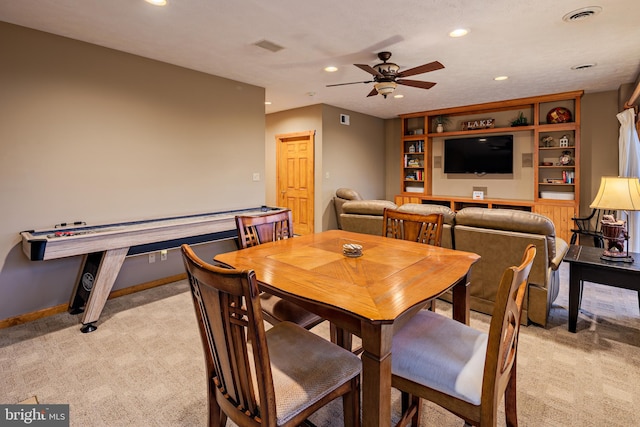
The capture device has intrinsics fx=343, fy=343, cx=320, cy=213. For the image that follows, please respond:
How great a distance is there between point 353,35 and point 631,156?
397cm

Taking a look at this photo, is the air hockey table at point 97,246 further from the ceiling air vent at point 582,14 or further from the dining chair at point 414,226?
the ceiling air vent at point 582,14

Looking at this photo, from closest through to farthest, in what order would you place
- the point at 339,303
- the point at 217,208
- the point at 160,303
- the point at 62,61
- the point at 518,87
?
1. the point at 339,303
2. the point at 62,61
3. the point at 160,303
4. the point at 217,208
5. the point at 518,87

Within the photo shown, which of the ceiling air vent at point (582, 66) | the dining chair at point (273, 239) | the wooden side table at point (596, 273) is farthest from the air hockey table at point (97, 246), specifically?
the ceiling air vent at point (582, 66)

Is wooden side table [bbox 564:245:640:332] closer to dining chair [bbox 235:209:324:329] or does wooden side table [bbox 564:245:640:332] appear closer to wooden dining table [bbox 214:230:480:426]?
wooden dining table [bbox 214:230:480:426]

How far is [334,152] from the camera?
20.8 ft

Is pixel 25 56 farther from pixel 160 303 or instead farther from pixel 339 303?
pixel 339 303

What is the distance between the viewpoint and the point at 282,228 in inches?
102

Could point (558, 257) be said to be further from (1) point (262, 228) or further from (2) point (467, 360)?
(1) point (262, 228)

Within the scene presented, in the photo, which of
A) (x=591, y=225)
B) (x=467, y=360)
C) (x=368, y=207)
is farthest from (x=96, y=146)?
(x=591, y=225)

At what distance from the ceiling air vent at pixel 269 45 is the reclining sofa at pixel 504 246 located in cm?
206

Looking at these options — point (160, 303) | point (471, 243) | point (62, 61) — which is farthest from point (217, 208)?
point (471, 243)

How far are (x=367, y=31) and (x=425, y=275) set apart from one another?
240 cm

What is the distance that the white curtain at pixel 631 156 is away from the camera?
13.9 feet

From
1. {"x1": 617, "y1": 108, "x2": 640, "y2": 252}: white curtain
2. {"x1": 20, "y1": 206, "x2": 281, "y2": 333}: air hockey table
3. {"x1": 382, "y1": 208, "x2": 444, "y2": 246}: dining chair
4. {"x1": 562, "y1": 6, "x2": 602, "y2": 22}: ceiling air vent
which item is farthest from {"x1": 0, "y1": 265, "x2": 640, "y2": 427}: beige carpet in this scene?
{"x1": 562, "y1": 6, "x2": 602, "y2": 22}: ceiling air vent
